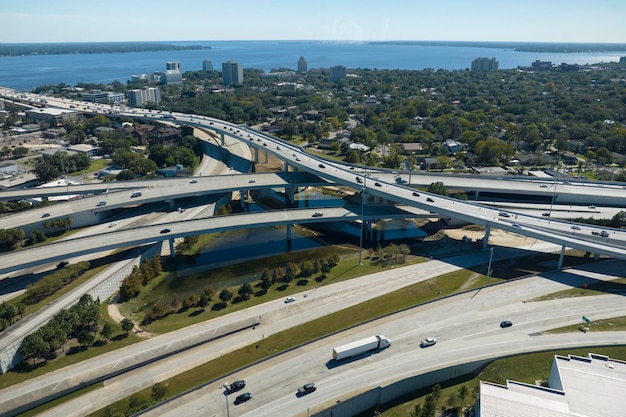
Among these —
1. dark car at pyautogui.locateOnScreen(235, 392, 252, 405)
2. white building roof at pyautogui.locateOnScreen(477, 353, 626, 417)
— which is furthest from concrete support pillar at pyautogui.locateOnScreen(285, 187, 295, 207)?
white building roof at pyautogui.locateOnScreen(477, 353, 626, 417)

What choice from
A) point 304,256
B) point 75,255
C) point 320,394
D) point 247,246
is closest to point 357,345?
point 320,394

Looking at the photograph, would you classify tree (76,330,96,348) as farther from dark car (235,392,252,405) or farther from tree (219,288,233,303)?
dark car (235,392,252,405)

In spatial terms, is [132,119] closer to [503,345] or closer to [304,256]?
[304,256]

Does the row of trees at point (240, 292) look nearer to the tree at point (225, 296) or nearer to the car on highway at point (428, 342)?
the tree at point (225, 296)

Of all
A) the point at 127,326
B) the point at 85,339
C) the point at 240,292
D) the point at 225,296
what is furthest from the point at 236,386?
the point at 85,339

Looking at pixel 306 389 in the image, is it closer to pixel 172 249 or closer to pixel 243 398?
pixel 243 398

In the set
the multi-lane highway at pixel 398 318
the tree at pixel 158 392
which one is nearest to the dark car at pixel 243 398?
the multi-lane highway at pixel 398 318
